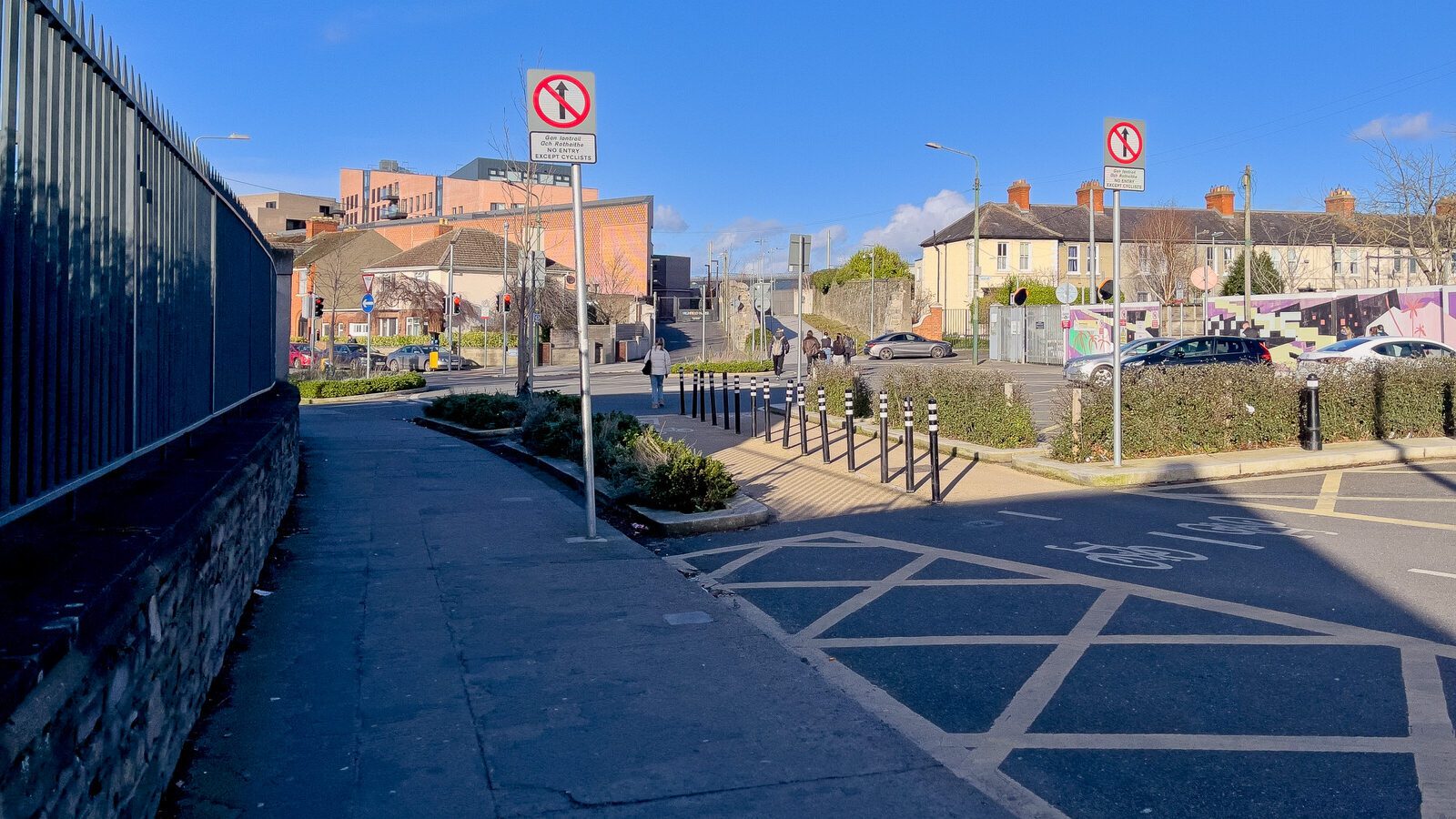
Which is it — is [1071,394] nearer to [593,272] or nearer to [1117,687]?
[1117,687]

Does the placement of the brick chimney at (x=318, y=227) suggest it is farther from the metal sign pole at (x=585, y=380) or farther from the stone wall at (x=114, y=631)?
the stone wall at (x=114, y=631)

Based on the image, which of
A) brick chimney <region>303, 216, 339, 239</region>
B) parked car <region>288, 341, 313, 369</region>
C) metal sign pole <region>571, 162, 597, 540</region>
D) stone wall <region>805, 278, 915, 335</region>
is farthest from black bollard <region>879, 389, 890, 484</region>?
brick chimney <region>303, 216, 339, 239</region>

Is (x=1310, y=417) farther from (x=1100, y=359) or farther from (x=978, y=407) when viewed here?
(x=1100, y=359)

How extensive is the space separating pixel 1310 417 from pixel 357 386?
26543mm

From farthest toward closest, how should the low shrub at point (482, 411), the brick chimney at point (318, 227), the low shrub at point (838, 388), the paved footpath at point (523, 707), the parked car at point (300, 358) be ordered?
1. the brick chimney at point (318, 227)
2. the parked car at point (300, 358)
3. the low shrub at point (482, 411)
4. the low shrub at point (838, 388)
5. the paved footpath at point (523, 707)

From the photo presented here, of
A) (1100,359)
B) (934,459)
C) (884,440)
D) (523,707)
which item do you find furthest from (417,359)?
(523,707)

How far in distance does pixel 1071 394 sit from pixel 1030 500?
8.84 feet

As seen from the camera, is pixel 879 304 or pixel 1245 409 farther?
pixel 879 304

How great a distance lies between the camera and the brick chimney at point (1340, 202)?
51125mm

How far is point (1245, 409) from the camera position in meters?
14.9

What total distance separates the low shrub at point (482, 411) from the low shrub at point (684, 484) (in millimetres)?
8711

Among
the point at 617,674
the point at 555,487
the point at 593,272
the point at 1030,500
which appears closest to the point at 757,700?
the point at 617,674

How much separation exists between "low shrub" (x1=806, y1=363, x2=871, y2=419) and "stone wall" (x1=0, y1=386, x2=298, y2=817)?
14.5 m

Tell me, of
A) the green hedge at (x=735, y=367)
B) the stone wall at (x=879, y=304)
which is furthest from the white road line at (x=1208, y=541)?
the stone wall at (x=879, y=304)
